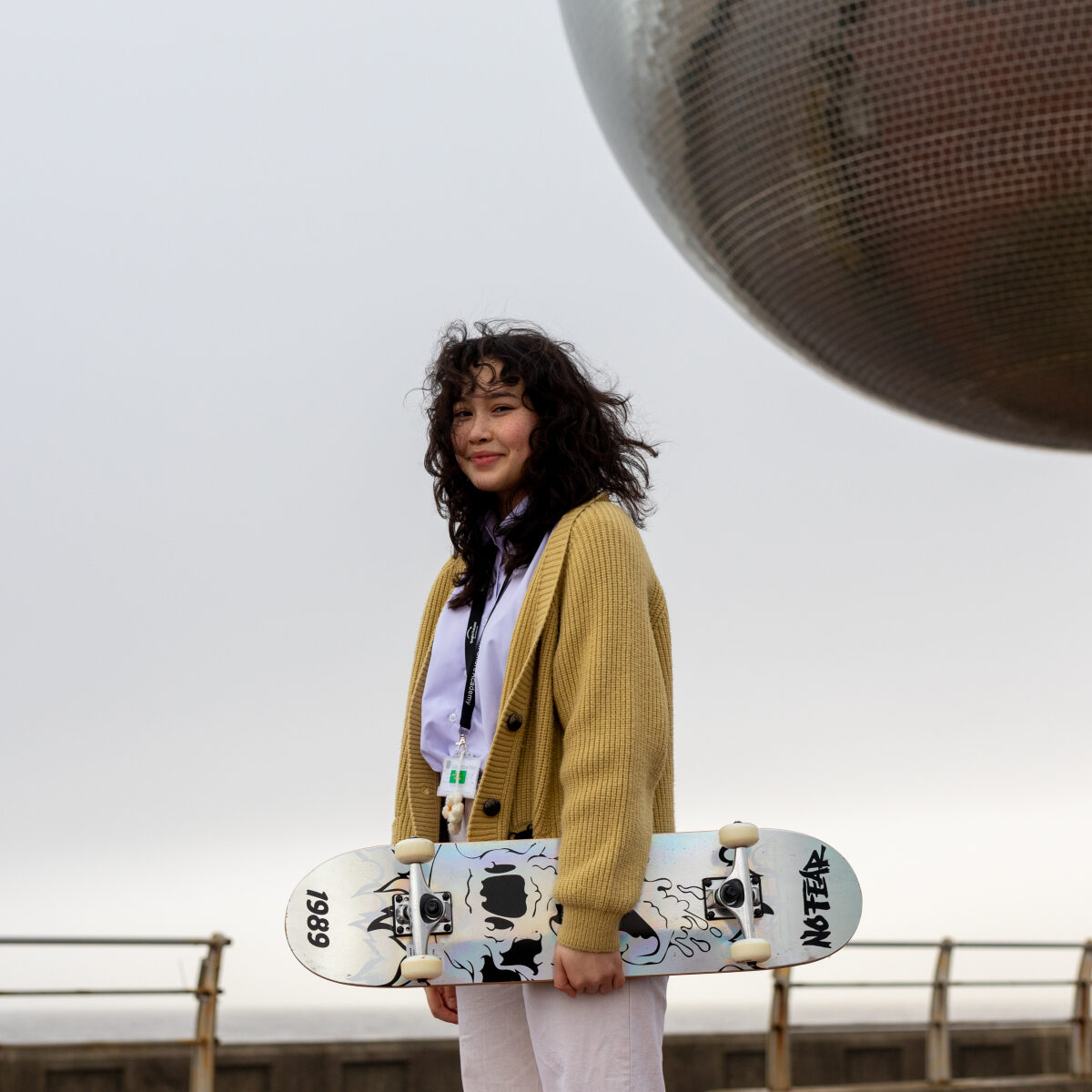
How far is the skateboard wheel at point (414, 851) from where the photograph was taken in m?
2.03

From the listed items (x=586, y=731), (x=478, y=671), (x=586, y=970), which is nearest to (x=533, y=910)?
(x=586, y=970)

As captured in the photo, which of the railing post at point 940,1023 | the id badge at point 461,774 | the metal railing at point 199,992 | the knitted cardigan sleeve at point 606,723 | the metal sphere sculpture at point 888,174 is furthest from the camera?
the railing post at point 940,1023

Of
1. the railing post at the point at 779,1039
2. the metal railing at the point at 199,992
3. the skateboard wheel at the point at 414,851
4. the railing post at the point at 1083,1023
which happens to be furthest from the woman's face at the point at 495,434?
the railing post at the point at 1083,1023

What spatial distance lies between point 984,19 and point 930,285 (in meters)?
0.50

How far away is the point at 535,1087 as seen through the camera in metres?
2.15

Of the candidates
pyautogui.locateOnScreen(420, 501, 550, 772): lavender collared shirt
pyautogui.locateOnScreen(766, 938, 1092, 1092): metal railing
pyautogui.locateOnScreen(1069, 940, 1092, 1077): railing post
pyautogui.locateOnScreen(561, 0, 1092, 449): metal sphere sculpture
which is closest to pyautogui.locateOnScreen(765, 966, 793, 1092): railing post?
pyautogui.locateOnScreen(766, 938, 1092, 1092): metal railing

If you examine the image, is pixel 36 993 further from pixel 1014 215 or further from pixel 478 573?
pixel 1014 215

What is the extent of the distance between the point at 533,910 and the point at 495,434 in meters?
0.76

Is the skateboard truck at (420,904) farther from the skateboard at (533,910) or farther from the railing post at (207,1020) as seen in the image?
the railing post at (207,1020)

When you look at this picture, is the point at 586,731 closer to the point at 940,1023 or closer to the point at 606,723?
the point at 606,723

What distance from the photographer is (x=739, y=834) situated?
79.4 inches

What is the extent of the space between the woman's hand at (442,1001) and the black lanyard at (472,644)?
1.48 ft

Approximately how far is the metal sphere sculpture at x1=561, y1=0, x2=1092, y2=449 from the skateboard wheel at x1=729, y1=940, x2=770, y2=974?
1.26m

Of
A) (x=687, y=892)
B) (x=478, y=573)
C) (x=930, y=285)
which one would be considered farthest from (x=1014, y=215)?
(x=687, y=892)
